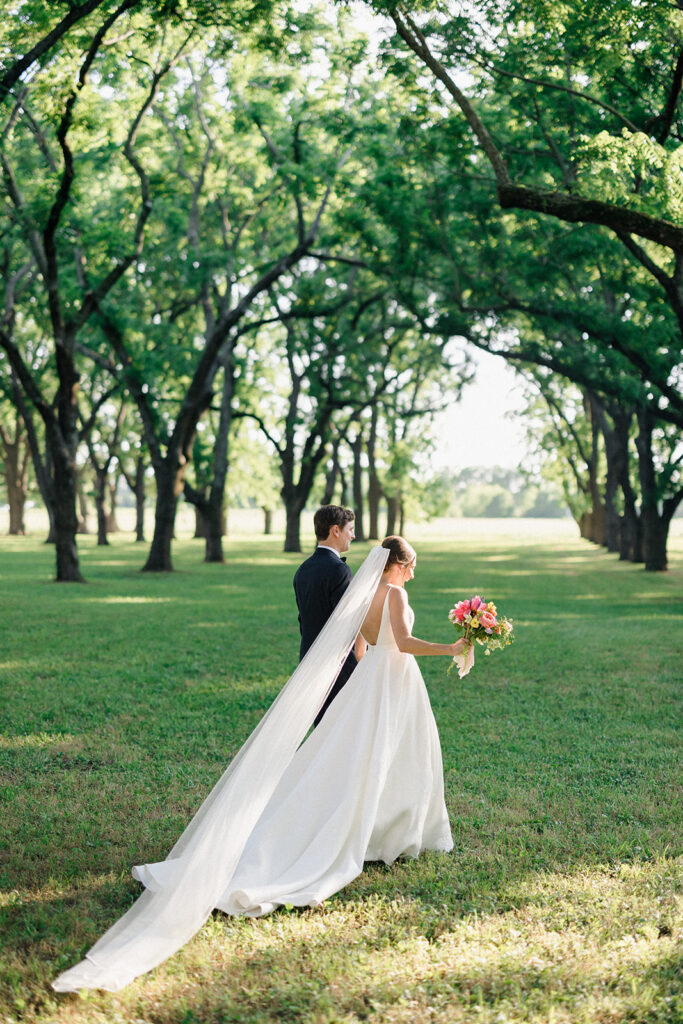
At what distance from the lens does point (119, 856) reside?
19.5ft

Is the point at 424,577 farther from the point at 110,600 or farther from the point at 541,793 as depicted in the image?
the point at 541,793

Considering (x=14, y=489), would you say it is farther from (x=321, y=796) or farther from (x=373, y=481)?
(x=321, y=796)

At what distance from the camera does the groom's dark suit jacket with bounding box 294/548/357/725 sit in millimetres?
6484

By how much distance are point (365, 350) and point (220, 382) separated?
11101mm

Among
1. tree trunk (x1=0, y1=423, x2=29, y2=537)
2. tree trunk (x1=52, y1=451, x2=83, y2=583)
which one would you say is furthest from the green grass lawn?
tree trunk (x1=0, y1=423, x2=29, y2=537)

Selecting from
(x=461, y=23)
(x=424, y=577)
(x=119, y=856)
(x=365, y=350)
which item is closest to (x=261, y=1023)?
(x=119, y=856)

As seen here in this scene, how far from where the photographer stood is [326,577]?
21.3 feet

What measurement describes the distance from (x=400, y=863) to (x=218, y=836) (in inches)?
57.0

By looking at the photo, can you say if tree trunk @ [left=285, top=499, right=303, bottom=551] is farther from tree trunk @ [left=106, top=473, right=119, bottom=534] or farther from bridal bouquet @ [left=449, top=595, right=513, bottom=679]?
bridal bouquet @ [left=449, top=595, right=513, bottom=679]

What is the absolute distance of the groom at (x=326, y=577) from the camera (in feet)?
20.7

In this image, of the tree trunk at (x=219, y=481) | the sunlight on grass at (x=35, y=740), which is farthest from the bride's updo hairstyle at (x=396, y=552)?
the tree trunk at (x=219, y=481)

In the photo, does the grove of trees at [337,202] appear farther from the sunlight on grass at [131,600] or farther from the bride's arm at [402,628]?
the bride's arm at [402,628]

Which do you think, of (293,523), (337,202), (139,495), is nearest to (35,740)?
(337,202)

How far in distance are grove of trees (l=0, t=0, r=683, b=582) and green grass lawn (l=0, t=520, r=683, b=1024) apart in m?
6.27
